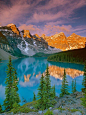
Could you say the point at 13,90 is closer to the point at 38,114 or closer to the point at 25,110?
the point at 25,110

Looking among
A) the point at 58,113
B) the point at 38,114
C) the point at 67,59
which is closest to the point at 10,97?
the point at 38,114

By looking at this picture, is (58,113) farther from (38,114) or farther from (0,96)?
(0,96)

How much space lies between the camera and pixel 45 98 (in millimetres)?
16109

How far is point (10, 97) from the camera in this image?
64.2 ft

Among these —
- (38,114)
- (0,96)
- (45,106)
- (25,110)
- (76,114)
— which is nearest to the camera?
(76,114)

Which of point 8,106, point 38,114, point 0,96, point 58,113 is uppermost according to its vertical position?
point 58,113

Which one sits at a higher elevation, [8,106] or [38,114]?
[38,114]

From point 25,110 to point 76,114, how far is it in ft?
26.9

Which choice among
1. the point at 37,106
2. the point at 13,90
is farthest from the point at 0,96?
the point at 37,106

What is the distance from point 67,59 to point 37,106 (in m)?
141

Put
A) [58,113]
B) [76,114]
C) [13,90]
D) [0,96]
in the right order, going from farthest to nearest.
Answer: [0,96], [13,90], [58,113], [76,114]

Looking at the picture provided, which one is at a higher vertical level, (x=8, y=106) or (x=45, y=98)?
(x=45, y=98)

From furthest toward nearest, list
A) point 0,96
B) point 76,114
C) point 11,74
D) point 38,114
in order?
1. point 0,96
2. point 11,74
3. point 38,114
4. point 76,114

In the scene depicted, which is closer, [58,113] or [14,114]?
[58,113]
